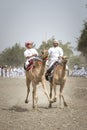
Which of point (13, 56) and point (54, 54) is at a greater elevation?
point (54, 54)

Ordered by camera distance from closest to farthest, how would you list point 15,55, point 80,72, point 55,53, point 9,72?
point 55,53
point 9,72
point 80,72
point 15,55

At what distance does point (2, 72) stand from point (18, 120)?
2193 inches

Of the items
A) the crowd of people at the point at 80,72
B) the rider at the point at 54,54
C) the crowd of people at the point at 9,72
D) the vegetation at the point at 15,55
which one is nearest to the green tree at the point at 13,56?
the vegetation at the point at 15,55

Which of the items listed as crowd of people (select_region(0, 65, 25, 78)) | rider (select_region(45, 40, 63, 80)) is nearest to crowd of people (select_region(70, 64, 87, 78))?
crowd of people (select_region(0, 65, 25, 78))

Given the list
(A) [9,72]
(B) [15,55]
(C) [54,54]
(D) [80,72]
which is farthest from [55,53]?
(B) [15,55]

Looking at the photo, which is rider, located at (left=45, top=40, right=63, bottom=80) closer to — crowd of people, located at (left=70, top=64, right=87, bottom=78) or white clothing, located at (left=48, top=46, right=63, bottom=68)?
white clothing, located at (left=48, top=46, right=63, bottom=68)

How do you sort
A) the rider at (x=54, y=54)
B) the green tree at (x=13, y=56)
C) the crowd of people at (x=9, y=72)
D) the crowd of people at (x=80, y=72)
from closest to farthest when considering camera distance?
the rider at (x=54, y=54), the crowd of people at (x=9, y=72), the crowd of people at (x=80, y=72), the green tree at (x=13, y=56)

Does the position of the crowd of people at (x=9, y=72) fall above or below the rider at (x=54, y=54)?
below

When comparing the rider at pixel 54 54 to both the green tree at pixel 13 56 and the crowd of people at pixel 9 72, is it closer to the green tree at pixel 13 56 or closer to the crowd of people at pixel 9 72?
the crowd of people at pixel 9 72

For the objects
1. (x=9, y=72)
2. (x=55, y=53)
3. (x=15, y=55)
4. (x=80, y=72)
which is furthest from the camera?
(x=15, y=55)

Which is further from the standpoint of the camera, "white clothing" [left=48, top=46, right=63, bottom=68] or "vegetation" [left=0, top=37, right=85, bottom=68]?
"vegetation" [left=0, top=37, right=85, bottom=68]

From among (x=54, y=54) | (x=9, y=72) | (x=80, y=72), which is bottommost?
(x=80, y=72)

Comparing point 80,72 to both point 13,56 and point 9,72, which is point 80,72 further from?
point 13,56

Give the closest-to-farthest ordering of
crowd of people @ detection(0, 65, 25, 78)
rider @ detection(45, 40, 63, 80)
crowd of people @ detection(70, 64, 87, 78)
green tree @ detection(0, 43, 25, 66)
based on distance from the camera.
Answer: rider @ detection(45, 40, 63, 80)
crowd of people @ detection(0, 65, 25, 78)
crowd of people @ detection(70, 64, 87, 78)
green tree @ detection(0, 43, 25, 66)
